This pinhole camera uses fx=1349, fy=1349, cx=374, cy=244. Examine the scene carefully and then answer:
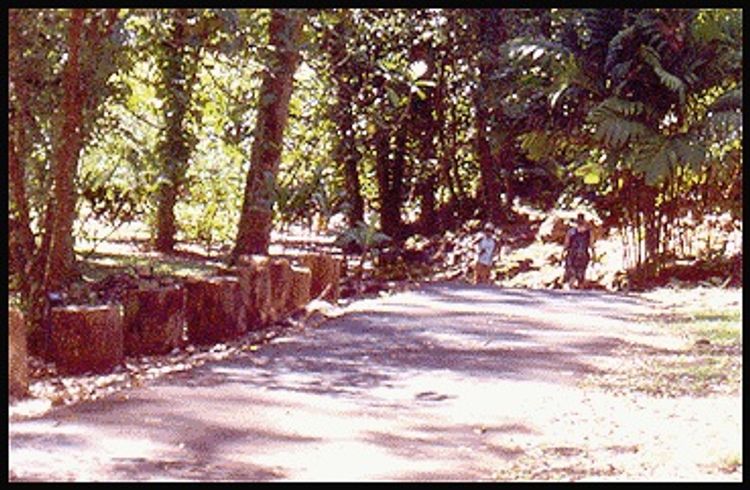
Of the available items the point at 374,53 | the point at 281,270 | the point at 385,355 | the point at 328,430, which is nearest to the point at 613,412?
the point at 328,430

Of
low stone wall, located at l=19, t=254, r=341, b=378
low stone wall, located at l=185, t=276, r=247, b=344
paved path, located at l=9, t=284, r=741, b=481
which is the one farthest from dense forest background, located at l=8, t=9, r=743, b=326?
paved path, located at l=9, t=284, r=741, b=481

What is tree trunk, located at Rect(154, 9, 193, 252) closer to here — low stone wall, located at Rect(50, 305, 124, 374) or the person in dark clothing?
low stone wall, located at Rect(50, 305, 124, 374)

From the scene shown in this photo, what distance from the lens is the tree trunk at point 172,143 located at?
20000 mm

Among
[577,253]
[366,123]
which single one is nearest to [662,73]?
[577,253]

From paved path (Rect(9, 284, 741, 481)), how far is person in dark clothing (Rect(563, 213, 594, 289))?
843 centimetres

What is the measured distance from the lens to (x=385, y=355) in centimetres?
1230

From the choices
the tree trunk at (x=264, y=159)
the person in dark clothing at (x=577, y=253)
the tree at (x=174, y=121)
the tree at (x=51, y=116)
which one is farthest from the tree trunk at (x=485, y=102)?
the tree at (x=51, y=116)

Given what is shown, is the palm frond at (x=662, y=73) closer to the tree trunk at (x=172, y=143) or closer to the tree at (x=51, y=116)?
the tree trunk at (x=172, y=143)

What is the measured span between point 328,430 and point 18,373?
8.12 ft

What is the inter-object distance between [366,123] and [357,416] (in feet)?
71.7

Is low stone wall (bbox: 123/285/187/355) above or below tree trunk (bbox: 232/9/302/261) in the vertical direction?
below

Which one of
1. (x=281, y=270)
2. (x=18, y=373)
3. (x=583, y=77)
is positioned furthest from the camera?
(x=583, y=77)

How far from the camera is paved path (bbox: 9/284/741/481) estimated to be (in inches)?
291
